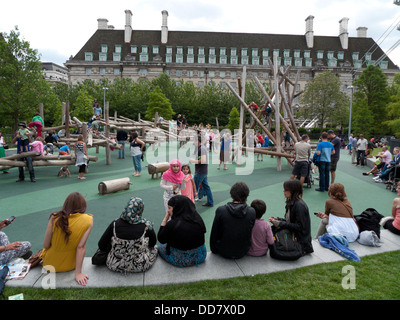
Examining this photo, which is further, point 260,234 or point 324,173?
point 324,173

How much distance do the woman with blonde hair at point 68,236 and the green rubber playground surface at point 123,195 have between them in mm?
1056

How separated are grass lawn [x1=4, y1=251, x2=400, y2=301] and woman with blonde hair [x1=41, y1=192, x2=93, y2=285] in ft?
1.18

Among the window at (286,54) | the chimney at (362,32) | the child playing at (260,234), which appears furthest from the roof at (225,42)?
the child playing at (260,234)

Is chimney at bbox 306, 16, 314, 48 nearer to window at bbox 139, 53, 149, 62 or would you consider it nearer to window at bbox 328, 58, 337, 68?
window at bbox 328, 58, 337, 68

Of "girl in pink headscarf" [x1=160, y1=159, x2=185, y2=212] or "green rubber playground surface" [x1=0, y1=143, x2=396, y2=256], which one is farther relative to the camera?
"green rubber playground surface" [x1=0, y1=143, x2=396, y2=256]

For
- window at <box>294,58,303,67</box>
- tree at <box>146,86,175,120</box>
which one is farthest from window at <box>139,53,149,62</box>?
window at <box>294,58,303,67</box>

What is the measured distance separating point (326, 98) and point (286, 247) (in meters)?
47.8

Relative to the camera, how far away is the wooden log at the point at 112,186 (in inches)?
355

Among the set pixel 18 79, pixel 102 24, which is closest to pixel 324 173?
pixel 18 79

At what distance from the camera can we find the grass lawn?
11.7ft

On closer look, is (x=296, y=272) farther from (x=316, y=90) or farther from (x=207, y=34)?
(x=207, y=34)

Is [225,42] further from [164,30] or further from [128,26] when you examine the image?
[128,26]

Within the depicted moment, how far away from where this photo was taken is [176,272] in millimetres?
4098

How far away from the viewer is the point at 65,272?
157 inches
